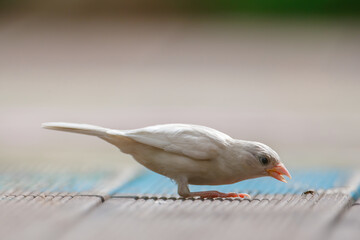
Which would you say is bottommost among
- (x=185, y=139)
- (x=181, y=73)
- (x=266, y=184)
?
(x=266, y=184)

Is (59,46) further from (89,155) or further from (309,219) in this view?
(309,219)

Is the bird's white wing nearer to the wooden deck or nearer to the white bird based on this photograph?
the white bird

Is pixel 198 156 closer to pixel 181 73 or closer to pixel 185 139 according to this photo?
pixel 185 139

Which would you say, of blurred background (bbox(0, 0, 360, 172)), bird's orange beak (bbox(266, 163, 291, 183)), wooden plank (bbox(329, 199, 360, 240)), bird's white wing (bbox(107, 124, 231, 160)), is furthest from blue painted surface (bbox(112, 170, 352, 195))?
wooden plank (bbox(329, 199, 360, 240))

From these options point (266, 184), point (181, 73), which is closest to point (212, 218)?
point (266, 184)

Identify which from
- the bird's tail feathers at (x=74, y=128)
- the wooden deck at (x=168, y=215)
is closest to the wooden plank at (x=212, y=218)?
the wooden deck at (x=168, y=215)

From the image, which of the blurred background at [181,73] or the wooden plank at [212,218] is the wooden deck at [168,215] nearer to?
the wooden plank at [212,218]
